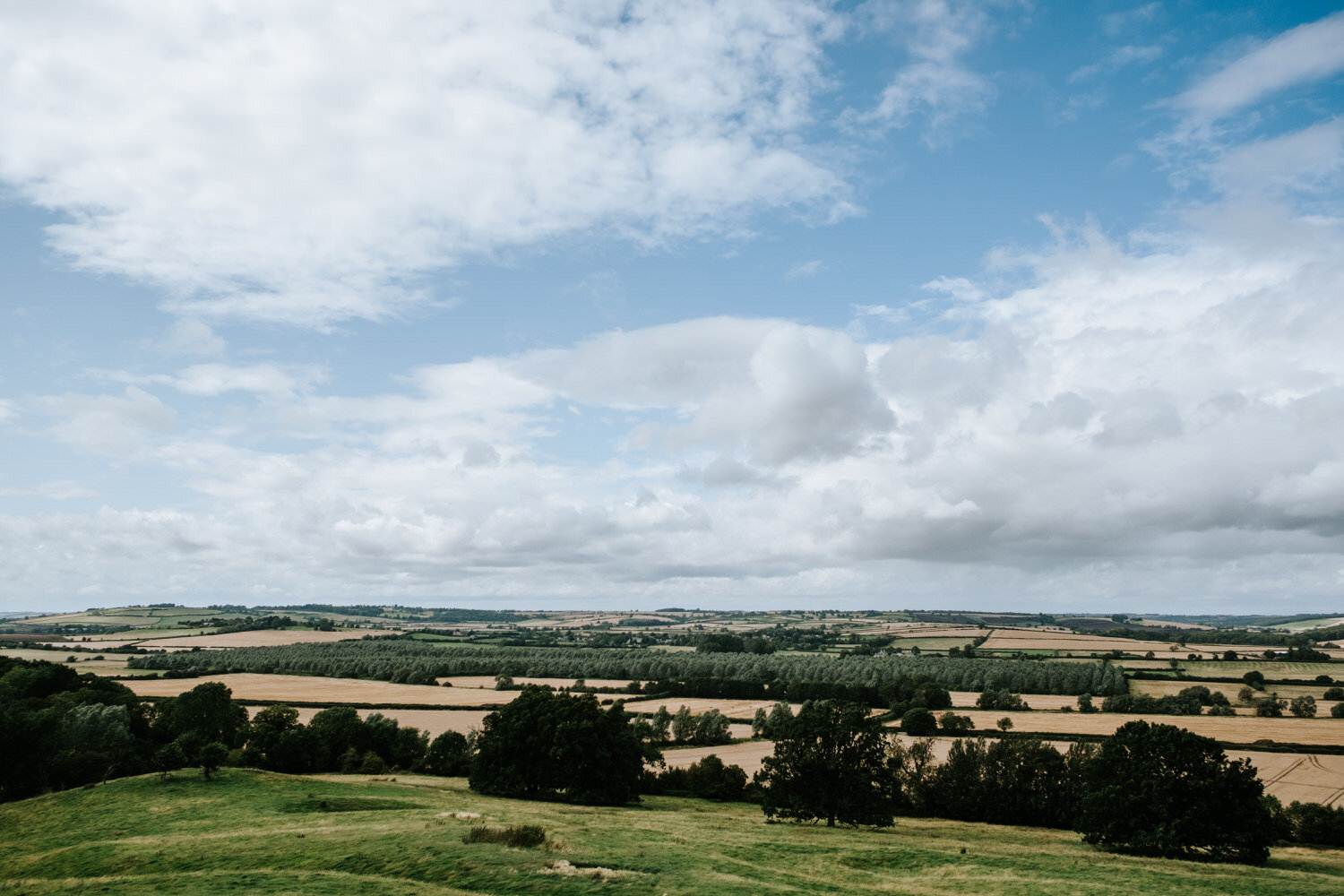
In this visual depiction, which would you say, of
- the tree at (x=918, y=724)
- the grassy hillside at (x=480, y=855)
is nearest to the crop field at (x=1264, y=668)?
the tree at (x=918, y=724)

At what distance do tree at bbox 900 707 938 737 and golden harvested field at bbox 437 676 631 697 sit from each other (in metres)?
76.8

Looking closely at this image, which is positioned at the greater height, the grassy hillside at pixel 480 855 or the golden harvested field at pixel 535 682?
the grassy hillside at pixel 480 855

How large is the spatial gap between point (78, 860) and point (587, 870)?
92.4ft

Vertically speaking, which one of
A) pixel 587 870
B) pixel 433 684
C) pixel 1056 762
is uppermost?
pixel 587 870

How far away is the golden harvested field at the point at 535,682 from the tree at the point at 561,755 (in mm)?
99222

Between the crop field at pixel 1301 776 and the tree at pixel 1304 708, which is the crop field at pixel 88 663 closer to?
the crop field at pixel 1301 776

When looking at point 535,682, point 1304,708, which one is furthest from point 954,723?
point 535,682

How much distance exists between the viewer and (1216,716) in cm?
12625

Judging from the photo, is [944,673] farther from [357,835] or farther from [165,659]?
[165,659]

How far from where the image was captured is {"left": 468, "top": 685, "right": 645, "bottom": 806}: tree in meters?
73.1

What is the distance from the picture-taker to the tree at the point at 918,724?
118062 millimetres

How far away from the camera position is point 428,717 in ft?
422

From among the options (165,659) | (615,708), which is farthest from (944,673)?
(165,659)

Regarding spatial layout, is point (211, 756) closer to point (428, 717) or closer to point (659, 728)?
point (659, 728)
